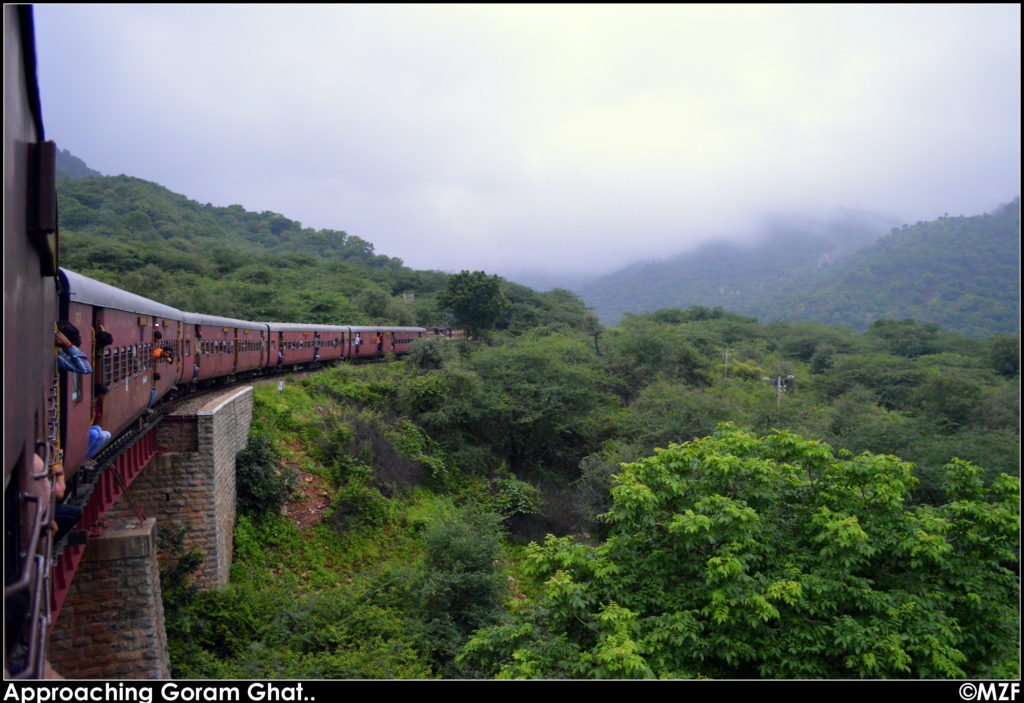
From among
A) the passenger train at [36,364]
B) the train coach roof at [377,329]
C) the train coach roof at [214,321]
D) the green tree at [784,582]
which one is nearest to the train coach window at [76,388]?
the passenger train at [36,364]

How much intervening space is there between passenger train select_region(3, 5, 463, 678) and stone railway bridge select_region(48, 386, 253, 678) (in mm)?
1250

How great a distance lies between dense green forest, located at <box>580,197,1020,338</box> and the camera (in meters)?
70.2

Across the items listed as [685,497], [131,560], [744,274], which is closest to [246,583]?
[131,560]

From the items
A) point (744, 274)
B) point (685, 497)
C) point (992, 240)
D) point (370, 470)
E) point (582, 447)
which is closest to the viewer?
point (685, 497)

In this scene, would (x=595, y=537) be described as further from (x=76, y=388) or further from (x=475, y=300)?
(x=475, y=300)

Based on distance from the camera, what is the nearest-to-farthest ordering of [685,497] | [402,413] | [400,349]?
[685,497] < [402,413] < [400,349]

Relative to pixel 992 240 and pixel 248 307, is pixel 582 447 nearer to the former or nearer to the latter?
pixel 248 307

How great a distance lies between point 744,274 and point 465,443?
14188cm

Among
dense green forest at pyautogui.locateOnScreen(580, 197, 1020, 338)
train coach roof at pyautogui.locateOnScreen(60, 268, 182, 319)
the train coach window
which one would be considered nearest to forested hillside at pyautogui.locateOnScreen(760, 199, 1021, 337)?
dense green forest at pyautogui.locateOnScreen(580, 197, 1020, 338)

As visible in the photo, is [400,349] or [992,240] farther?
[992,240]

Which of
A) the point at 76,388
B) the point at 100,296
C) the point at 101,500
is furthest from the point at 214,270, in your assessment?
the point at 76,388

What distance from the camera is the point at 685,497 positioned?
8.50 m

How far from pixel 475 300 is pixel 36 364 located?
38801mm

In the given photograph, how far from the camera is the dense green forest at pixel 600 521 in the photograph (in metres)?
6.87
